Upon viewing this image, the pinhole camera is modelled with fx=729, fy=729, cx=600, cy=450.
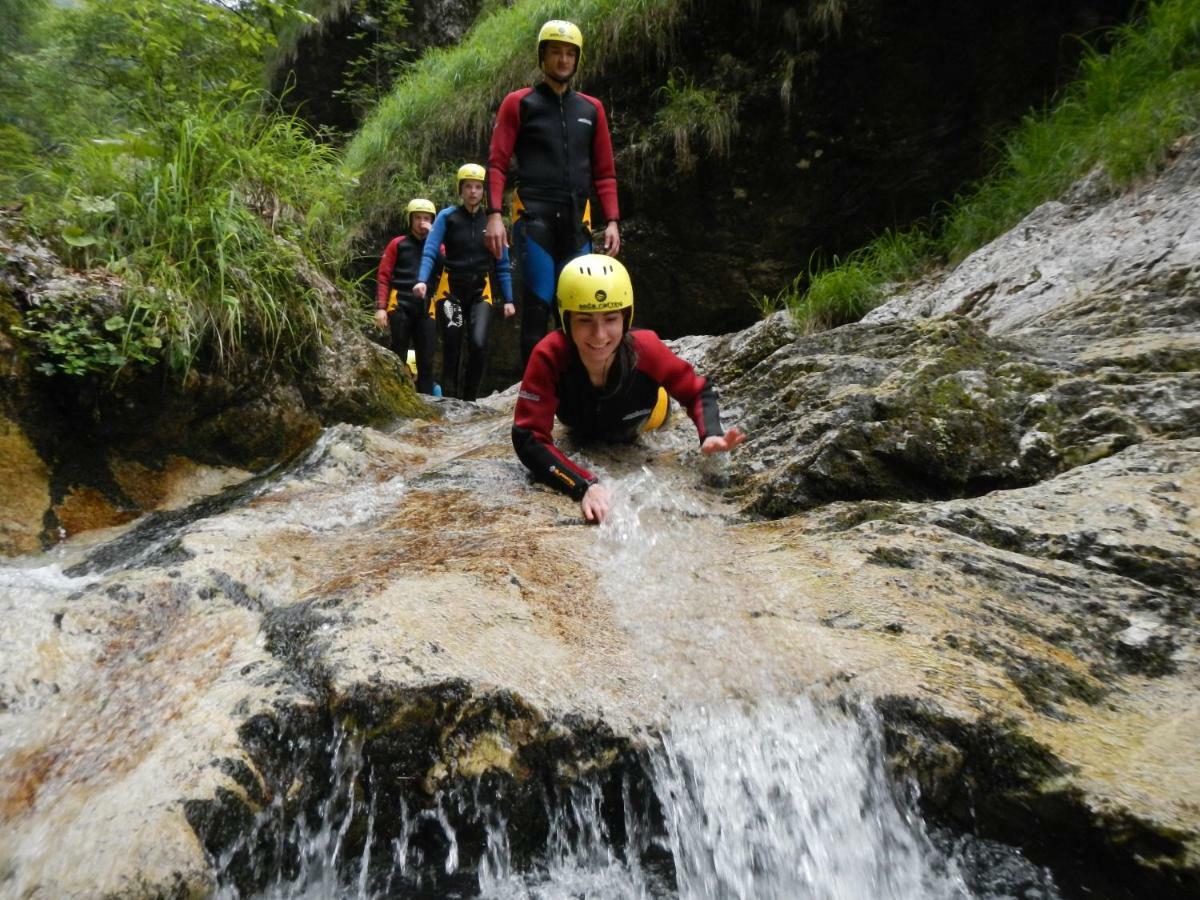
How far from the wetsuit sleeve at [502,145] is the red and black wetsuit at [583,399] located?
1885 mm

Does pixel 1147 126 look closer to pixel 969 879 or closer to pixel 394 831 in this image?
pixel 969 879

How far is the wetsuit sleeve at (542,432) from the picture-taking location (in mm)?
3281

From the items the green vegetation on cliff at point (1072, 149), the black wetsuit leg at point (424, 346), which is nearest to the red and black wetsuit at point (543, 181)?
the green vegetation on cliff at point (1072, 149)

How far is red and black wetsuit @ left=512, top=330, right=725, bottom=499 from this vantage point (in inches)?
132

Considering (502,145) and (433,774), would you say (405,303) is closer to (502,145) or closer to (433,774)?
(502,145)

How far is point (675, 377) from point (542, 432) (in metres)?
0.73

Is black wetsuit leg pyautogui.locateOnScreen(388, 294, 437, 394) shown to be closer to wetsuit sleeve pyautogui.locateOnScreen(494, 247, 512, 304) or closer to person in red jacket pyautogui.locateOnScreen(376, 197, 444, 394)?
person in red jacket pyautogui.locateOnScreen(376, 197, 444, 394)

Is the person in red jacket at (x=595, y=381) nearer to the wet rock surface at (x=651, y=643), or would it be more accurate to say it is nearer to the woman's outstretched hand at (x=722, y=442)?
the woman's outstretched hand at (x=722, y=442)

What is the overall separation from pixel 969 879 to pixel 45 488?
378 cm

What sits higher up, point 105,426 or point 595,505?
point 105,426

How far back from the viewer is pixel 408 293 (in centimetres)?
759

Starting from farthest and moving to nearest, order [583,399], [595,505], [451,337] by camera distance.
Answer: [451,337] → [583,399] → [595,505]

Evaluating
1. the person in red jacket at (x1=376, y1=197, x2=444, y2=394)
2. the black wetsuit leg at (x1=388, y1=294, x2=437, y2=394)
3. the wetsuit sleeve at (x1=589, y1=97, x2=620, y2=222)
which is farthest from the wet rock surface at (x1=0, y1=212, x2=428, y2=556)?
the person in red jacket at (x1=376, y1=197, x2=444, y2=394)

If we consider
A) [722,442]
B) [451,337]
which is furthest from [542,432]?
[451,337]
